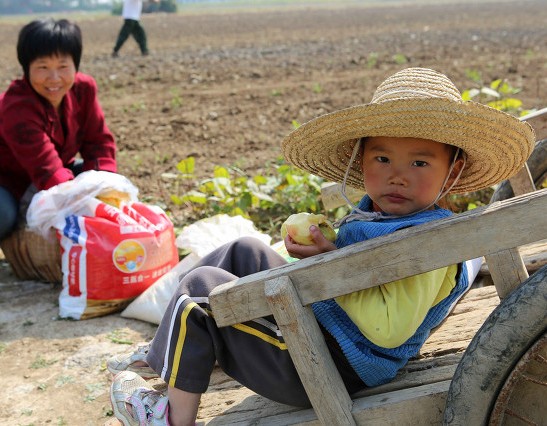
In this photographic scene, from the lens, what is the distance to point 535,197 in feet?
5.49

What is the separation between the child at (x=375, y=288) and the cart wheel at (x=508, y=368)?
0.21 meters

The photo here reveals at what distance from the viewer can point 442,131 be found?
1936 mm

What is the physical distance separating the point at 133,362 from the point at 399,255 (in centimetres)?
122

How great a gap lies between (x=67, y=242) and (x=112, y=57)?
1085cm

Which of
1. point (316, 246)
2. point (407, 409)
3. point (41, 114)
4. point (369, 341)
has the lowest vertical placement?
point (407, 409)

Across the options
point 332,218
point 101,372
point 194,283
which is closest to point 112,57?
point 332,218

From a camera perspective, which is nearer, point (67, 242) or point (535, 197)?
point (535, 197)

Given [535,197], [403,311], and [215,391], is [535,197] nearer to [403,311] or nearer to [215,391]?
[403,311]

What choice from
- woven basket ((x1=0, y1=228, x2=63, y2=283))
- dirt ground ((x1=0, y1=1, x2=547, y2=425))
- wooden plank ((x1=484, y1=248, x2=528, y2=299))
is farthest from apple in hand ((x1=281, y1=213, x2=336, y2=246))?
woven basket ((x1=0, y1=228, x2=63, y2=283))

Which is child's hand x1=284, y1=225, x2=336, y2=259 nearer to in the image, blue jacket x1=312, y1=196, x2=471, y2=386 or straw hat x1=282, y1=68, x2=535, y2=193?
blue jacket x1=312, y1=196, x2=471, y2=386

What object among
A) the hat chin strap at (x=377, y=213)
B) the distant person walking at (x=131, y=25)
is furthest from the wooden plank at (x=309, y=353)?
the distant person walking at (x=131, y=25)

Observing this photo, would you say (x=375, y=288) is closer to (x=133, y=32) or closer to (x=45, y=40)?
(x=45, y=40)

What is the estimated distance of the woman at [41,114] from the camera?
3.84 meters

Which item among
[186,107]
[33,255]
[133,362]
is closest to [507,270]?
[133,362]
